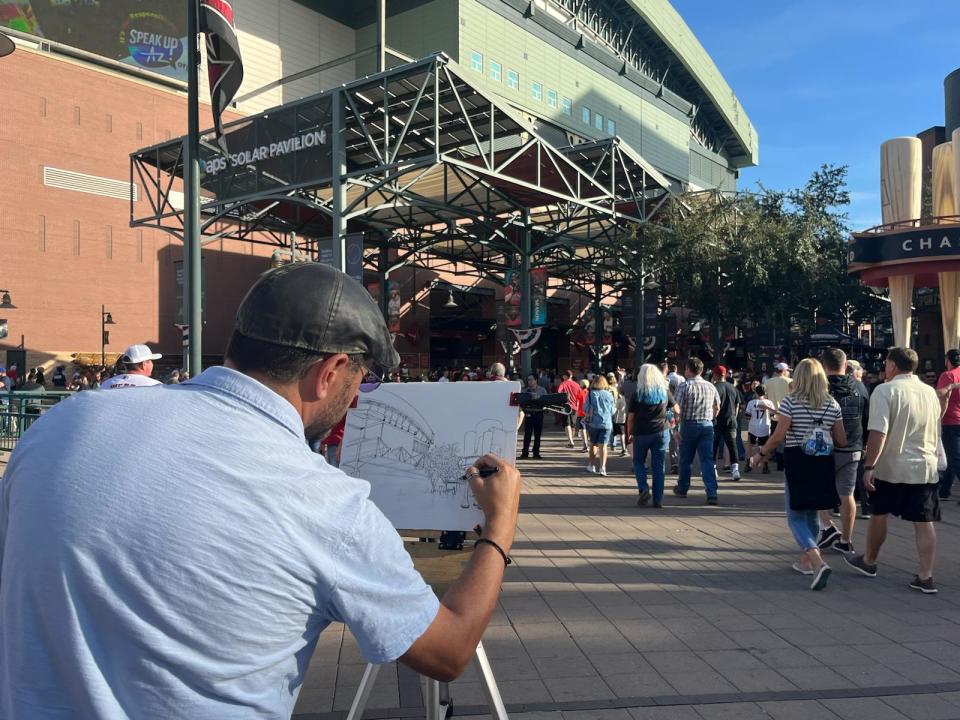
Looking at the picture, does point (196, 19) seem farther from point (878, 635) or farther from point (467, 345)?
point (467, 345)

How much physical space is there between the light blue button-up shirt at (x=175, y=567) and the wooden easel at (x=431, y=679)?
1.13 metres

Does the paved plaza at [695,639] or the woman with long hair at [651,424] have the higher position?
the woman with long hair at [651,424]

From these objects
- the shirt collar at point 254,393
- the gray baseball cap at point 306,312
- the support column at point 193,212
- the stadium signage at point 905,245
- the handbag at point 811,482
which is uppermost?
the stadium signage at point 905,245

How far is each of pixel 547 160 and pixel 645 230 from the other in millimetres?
4019

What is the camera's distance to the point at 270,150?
18.7m

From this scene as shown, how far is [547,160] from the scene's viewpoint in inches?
925

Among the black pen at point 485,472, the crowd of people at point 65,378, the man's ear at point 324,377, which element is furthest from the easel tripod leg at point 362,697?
the crowd of people at point 65,378

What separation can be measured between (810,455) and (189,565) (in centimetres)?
575

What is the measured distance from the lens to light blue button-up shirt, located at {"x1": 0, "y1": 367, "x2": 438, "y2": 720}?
115cm

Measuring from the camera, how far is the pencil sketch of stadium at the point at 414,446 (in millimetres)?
3238

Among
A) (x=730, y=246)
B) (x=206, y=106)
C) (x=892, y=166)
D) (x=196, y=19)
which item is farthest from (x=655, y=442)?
(x=206, y=106)

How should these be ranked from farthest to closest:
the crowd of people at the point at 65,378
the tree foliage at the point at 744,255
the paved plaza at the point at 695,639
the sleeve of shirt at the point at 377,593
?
the tree foliage at the point at 744,255 < the crowd of people at the point at 65,378 < the paved plaza at the point at 695,639 < the sleeve of shirt at the point at 377,593

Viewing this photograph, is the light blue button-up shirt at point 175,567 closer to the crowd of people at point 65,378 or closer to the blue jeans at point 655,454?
Result: the crowd of people at point 65,378

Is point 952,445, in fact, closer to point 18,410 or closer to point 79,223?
point 18,410
